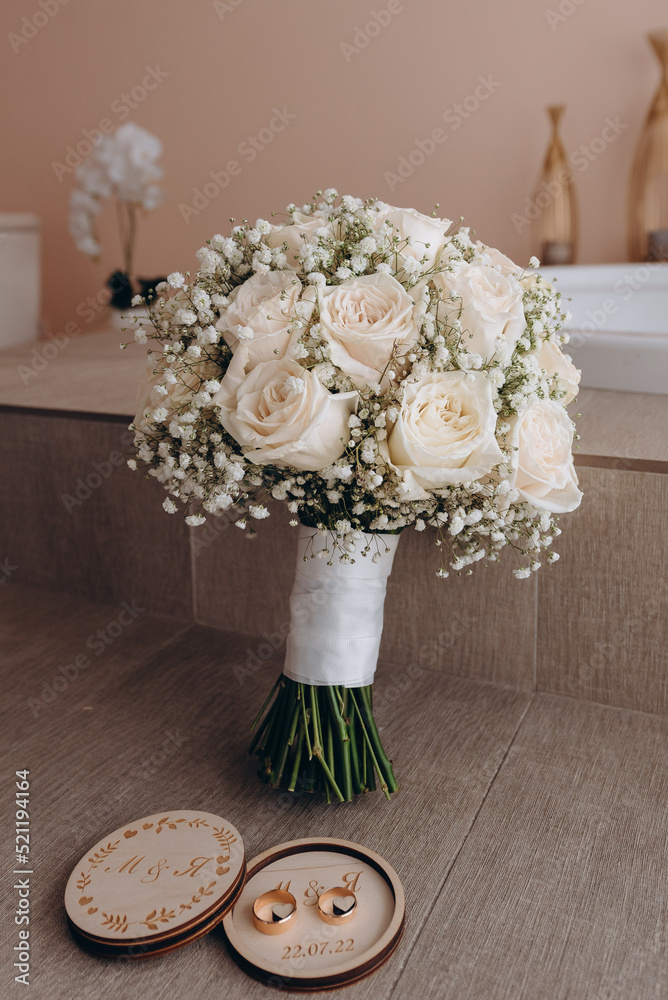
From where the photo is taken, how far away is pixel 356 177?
89.0 inches

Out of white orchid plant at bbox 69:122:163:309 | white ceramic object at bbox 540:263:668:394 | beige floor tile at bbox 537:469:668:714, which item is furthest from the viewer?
white orchid plant at bbox 69:122:163:309

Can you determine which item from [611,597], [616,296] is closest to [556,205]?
[616,296]

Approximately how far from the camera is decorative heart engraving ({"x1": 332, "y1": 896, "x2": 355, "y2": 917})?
62 cm

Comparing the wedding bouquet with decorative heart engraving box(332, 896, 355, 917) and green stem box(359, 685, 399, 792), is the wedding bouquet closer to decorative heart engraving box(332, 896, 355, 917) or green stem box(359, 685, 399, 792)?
green stem box(359, 685, 399, 792)

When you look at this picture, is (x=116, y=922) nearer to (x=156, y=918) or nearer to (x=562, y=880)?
(x=156, y=918)

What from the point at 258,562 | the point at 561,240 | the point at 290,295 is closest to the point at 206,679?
the point at 258,562

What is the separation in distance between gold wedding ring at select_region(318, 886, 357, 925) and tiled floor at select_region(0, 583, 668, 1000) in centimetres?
5

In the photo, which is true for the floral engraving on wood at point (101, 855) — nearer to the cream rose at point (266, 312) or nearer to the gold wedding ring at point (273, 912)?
the gold wedding ring at point (273, 912)

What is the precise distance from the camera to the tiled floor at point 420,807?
61 cm

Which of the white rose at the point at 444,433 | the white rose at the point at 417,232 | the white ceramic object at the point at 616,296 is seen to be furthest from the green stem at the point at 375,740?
the white ceramic object at the point at 616,296

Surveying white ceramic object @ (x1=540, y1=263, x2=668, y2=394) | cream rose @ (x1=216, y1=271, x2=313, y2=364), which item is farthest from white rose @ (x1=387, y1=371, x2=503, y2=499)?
white ceramic object @ (x1=540, y1=263, x2=668, y2=394)

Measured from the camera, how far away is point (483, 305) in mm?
661

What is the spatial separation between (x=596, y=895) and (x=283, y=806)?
0.29m

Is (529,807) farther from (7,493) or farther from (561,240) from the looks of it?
(561,240)
